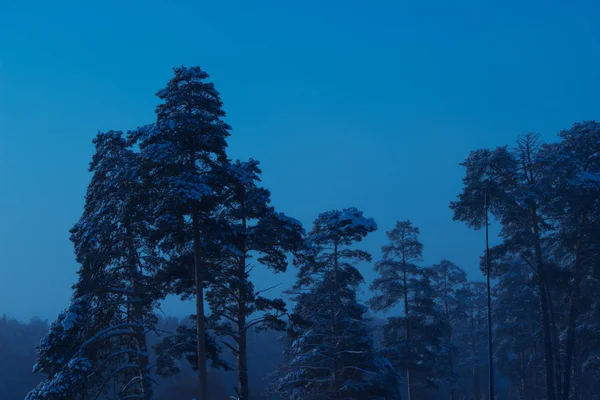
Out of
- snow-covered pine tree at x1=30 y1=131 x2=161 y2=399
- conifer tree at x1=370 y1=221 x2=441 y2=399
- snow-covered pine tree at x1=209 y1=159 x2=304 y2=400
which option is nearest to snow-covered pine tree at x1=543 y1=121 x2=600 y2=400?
conifer tree at x1=370 y1=221 x2=441 y2=399

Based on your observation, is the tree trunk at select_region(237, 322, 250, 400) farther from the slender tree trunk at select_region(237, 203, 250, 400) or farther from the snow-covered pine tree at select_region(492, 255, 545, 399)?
the snow-covered pine tree at select_region(492, 255, 545, 399)

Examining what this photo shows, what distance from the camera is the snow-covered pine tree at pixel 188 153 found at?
17.4m

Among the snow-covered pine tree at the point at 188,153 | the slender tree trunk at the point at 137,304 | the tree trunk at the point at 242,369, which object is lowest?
the tree trunk at the point at 242,369

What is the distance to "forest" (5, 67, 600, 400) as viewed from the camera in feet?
59.6

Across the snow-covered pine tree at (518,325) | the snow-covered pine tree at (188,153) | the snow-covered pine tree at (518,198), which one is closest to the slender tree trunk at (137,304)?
the snow-covered pine tree at (188,153)

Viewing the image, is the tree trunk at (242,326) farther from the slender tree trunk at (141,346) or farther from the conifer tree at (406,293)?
the conifer tree at (406,293)

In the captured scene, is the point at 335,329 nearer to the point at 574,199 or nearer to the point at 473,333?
the point at 574,199

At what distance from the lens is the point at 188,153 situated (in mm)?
18344

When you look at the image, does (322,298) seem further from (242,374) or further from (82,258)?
(82,258)

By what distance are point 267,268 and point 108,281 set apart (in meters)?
6.21

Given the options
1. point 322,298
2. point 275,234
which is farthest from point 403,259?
point 275,234

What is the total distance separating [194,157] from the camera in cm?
1861

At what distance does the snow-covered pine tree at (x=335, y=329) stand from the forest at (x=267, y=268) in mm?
82

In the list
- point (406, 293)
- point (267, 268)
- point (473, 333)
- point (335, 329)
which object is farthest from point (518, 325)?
point (267, 268)
